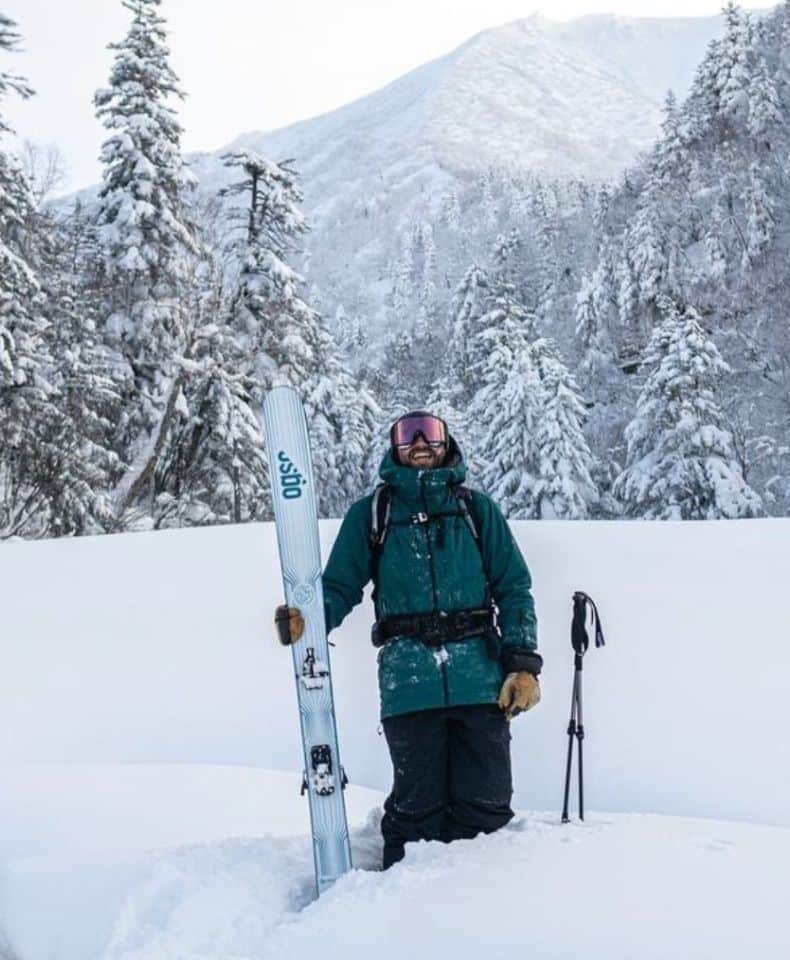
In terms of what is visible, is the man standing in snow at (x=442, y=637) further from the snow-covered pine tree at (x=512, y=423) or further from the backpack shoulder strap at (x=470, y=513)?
the snow-covered pine tree at (x=512, y=423)

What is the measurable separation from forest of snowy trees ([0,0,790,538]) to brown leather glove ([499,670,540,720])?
13.4m

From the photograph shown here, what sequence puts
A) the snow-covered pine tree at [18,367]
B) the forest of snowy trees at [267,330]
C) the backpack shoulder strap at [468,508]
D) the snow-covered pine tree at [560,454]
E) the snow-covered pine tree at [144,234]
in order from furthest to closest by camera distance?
1. the snow-covered pine tree at [560,454]
2. the snow-covered pine tree at [144,234]
3. the forest of snowy trees at [267,330]
4. the snow-covered pine tree at [18,367]
5. the backpack shoulder strap at [468,508]

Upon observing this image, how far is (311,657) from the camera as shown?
3.93m

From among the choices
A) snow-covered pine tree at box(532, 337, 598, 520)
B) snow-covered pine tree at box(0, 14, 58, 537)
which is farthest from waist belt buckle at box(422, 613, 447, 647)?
snow-covered pine tree at box(532, 337, 598, 520)

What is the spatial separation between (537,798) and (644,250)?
1854cm

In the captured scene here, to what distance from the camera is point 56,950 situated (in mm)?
3574

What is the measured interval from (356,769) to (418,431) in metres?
4.51

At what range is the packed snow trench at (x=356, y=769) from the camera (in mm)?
3119

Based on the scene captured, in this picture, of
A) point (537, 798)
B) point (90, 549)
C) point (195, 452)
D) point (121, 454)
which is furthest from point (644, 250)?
point (537, 798)

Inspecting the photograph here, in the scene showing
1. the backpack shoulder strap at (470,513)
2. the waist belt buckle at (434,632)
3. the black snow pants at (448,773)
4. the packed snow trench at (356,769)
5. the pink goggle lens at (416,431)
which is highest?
the pink goggle lens at (416,431)

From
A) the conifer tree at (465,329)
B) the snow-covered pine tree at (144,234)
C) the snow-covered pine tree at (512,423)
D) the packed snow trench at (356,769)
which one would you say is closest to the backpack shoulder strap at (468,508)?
the packed snow trench at (356,769)

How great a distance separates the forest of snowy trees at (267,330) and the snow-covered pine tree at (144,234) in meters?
0.05

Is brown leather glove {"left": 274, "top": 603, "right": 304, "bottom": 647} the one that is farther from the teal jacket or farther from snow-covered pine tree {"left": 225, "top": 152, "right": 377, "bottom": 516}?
snow-covered pine tree {"left": 225, "top": 152, "right": 377, "bottom": 516}

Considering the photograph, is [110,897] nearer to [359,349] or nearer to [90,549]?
[90,549]
